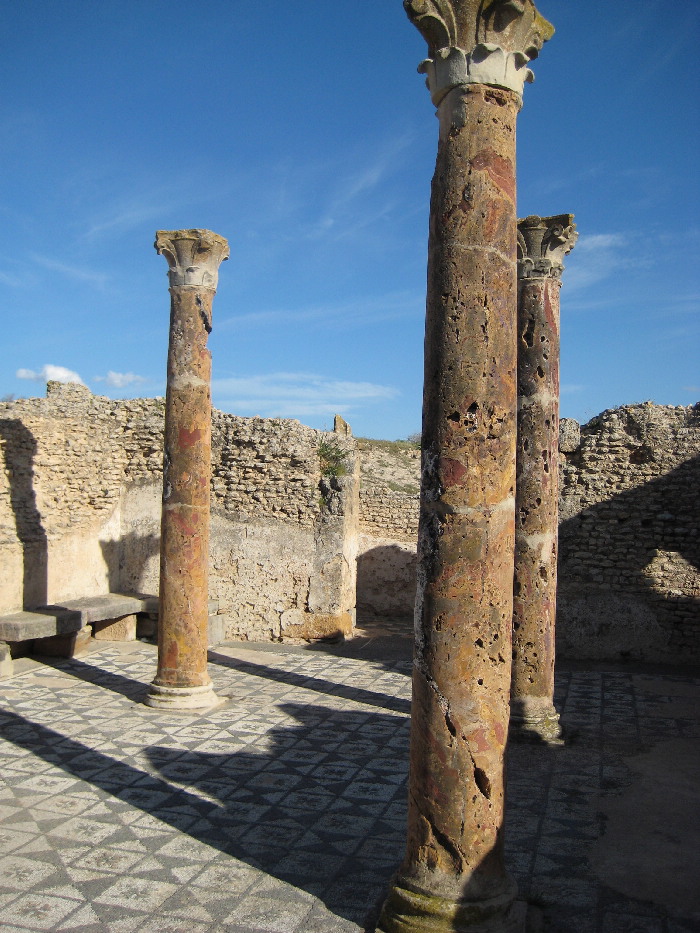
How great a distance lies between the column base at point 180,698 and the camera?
9125 mm

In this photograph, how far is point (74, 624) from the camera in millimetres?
11555

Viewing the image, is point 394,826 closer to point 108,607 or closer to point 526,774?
point 526,774

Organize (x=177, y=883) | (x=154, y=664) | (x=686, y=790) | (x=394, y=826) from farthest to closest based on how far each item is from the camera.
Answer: (x=154, y=664) → (x=686, y=790) → (x=394, y=826) → (x=177, y=883)

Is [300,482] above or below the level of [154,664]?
above

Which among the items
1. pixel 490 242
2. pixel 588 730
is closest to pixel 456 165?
pixel 490 242

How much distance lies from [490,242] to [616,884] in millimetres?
3874

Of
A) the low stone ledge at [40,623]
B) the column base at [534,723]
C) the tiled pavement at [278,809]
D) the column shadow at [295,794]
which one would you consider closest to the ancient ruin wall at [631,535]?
the tiled pavement at [278,809]

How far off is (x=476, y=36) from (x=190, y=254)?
5.62 meters

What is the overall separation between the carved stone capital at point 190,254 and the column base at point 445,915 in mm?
7110

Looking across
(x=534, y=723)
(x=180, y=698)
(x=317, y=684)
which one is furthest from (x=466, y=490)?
(x=317, y=684)

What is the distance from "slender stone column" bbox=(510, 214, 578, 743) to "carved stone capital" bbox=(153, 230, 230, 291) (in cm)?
351

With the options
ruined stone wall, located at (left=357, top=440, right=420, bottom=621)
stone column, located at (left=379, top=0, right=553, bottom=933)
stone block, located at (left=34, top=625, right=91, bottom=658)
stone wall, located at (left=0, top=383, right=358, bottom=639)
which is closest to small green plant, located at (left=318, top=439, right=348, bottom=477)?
stone wall, located at (left=0, top=383, right=358, bottom=639)

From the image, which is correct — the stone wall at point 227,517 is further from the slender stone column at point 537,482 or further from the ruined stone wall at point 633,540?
the slender stone column at point 537,482

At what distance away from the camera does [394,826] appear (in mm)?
5902
